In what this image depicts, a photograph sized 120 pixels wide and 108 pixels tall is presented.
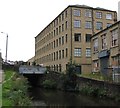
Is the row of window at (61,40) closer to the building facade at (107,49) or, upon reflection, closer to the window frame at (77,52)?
the window frame at (77,52)

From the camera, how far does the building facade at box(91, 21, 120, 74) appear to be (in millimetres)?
40812

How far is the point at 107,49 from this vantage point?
44.0 m

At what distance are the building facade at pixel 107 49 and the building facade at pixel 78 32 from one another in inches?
435

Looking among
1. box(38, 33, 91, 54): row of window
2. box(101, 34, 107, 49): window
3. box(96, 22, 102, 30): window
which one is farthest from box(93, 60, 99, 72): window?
box(96, 22, 102, 30): window

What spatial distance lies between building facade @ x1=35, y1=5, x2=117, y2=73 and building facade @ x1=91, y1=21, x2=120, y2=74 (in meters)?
11.1

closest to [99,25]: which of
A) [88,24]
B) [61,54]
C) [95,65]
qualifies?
[88,24]

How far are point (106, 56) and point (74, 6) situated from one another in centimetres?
2341

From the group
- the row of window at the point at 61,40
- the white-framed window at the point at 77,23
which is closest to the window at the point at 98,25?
the row of window at the point at 61,40

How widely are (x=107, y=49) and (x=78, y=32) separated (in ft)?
68.0

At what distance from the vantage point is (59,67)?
68.8 meters

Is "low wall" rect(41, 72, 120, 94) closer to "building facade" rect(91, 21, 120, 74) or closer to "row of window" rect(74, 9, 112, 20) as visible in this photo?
"building facade" rect(91, 21, 120, 74)

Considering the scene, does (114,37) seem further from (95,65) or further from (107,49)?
(95,65)

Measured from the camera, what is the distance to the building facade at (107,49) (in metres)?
40.8

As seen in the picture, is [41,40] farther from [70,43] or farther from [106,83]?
[106,83]
